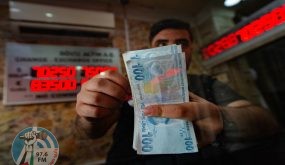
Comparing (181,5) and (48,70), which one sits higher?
(181,5)

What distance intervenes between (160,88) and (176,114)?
5 cm

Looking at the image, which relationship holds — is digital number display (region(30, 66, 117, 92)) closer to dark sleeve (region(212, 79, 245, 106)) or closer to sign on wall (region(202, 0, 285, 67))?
dark sleeve (region(212, 79, 245, 106))

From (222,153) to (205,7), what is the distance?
2.30 ft

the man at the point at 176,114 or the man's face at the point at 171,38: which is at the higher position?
the man's face at the point at 171,38

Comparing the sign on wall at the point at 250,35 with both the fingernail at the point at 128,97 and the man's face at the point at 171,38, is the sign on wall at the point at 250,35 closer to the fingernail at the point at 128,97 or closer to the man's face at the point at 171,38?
the man's face at the point at 171,38

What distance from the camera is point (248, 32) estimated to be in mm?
1218

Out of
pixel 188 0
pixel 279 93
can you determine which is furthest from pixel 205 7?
pixel 279 93

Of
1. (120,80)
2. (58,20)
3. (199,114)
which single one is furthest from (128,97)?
(58,20)

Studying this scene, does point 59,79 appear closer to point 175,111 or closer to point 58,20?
point 175,111

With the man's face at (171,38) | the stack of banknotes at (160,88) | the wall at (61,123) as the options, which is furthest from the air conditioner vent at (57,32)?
the stack of banknotes at (160,88)

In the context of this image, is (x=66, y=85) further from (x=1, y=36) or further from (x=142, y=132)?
(x=1, y=36)

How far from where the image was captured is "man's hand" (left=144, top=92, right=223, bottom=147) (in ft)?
1.21

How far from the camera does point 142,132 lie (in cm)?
38

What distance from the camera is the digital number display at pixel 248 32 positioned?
97 centimetres
